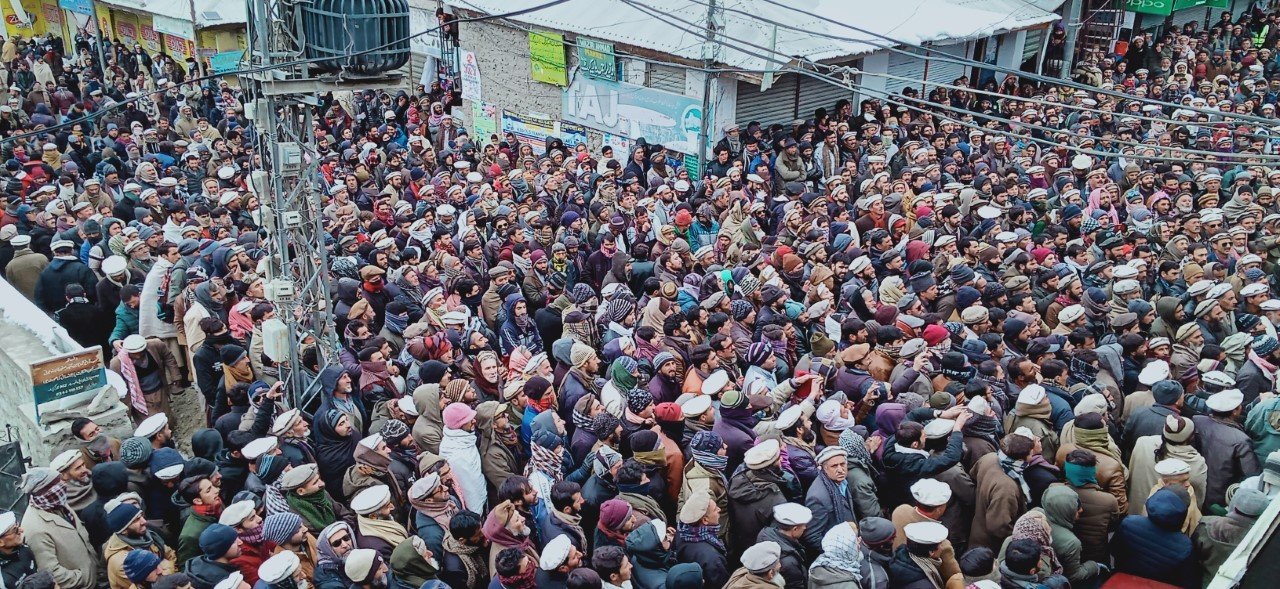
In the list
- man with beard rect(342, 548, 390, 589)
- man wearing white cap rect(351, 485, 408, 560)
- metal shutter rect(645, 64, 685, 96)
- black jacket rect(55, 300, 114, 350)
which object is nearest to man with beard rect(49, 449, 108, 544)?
man wearing white cap rect(351, 485, 408, 560)

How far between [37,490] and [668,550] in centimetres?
354

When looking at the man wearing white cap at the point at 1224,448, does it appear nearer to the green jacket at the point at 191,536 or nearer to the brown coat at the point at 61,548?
the green jacket at the point at 191,536

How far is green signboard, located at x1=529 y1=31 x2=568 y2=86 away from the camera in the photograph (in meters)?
16.8

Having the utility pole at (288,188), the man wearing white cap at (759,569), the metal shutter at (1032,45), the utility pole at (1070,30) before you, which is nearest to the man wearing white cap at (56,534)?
the utility pole at (288,188)

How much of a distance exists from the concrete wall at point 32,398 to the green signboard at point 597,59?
9.37 m

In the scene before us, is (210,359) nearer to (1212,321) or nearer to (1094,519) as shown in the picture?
(1094,519)

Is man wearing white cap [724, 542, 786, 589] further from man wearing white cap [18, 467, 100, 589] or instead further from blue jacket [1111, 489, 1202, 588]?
man wearing white cap [18, 467, 100, 589]

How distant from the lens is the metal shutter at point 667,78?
50.4 feet

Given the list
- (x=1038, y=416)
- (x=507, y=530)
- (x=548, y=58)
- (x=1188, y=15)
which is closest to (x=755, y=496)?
(x=507, y=530)

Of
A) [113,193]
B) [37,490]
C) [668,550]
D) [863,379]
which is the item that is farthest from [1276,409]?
[113,193]

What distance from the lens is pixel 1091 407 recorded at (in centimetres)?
641

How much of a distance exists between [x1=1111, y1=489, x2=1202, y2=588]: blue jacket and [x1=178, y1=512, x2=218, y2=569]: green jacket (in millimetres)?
5036

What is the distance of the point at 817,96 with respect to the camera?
662 inches

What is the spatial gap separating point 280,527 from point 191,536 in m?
0.70
